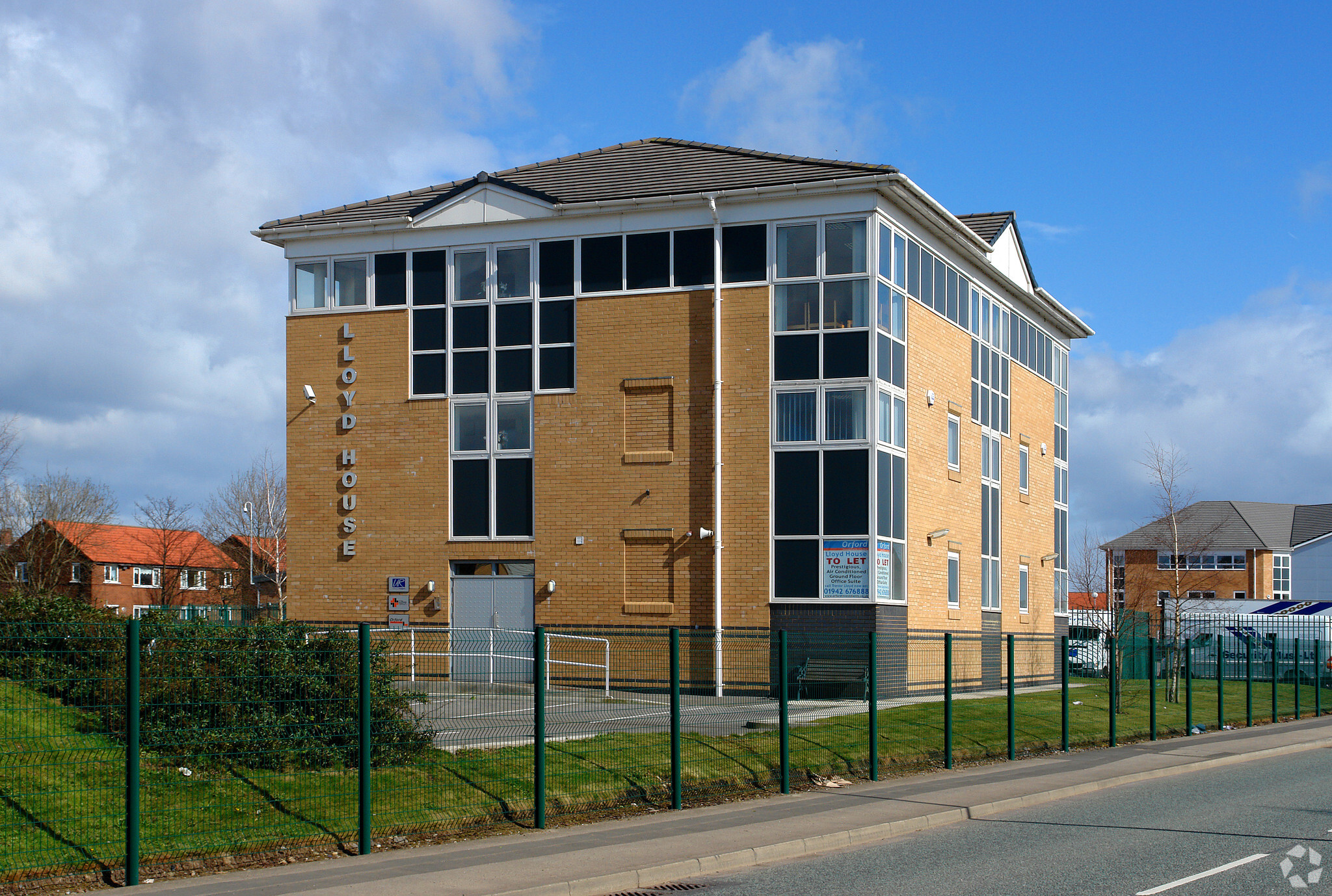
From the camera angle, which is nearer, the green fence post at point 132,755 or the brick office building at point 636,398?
the green fence post at point 132,755

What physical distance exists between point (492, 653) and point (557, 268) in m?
19.2

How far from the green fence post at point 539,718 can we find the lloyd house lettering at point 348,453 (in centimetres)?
2013

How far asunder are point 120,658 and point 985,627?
1081 inches

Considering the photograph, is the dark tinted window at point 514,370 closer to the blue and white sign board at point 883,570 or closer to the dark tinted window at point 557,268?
the dark tinted window at point 557,268

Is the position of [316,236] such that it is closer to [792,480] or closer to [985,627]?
[792,480]

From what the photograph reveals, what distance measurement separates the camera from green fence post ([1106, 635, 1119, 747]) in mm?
21281

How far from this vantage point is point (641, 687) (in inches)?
581

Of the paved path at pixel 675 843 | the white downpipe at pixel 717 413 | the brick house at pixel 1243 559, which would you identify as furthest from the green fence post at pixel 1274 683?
the brick house at pixel 1243 559

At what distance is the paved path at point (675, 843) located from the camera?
30.4 feet

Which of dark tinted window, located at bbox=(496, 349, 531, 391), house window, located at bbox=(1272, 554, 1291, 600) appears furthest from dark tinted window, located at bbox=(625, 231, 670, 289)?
house window, located at bbox=(1272, 554, 1291, 600)

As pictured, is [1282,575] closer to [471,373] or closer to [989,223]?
[989,223]

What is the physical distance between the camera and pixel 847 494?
2778 cm

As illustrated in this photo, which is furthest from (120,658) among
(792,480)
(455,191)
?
(455,191)

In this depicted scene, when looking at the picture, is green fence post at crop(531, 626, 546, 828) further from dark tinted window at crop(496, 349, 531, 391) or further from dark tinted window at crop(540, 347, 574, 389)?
dark tinted window at crop(496, 349, 531, 391)
